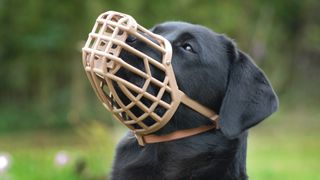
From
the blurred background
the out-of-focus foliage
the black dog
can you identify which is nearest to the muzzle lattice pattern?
the black dog

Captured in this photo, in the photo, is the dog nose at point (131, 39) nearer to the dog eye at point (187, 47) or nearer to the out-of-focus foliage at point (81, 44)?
the dog eye at point (187, 47)

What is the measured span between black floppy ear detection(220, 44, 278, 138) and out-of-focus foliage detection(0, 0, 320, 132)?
9.48 m

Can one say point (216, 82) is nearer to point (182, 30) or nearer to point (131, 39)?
point (182, 30)

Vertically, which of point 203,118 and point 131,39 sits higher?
point 131,39

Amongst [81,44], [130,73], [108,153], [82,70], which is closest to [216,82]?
[130,73]

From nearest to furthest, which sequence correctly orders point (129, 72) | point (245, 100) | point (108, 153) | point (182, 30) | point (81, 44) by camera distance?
point (129, 72) → point (245, 100) → point (182, 30) → point (108, 153) → point (81, 44)

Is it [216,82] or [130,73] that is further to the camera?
[216,82]

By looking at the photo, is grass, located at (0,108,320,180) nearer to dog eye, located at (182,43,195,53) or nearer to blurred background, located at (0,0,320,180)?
blurred background, located at (0,0,320,180)

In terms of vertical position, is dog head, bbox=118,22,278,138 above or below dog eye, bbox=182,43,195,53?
below

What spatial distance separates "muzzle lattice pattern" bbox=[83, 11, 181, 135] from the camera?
284 centimetres

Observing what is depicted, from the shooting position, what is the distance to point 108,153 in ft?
20.6

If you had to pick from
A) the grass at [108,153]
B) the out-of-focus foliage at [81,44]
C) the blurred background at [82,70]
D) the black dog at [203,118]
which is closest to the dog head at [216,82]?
the black dog at [203,118]

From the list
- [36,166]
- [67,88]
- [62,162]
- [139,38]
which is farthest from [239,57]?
[67,88]

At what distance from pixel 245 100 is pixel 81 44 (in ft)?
30.7
